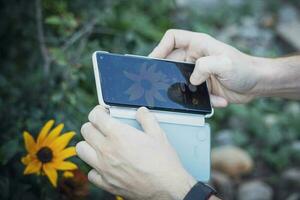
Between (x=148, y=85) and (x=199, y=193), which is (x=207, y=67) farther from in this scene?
(x=199, y=193)

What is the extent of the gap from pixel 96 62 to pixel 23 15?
139cm

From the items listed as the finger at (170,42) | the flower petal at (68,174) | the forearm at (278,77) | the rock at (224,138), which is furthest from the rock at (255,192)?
the flower petal at (68,174)

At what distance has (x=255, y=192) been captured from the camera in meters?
3.08

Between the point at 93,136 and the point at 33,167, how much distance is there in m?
0.29

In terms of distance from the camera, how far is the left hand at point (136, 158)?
1479 millimetres

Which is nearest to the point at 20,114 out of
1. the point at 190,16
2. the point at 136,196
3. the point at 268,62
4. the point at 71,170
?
the point at 71,170

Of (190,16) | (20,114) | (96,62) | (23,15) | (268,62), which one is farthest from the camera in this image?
(190,16)

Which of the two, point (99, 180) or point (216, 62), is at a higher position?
point (216, 62)

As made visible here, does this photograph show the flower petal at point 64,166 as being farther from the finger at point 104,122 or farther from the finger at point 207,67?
the finger at point 207,67

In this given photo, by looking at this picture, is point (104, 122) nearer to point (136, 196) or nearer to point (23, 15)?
point (136, 196)

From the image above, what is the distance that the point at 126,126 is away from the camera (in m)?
1.49

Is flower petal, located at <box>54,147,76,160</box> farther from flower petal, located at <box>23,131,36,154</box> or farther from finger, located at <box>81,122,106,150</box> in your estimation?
finger, located at <box>81,122,106,150</box>

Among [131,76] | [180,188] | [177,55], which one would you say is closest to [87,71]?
[177,55]

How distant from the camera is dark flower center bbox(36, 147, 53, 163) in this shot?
68.4 inches
